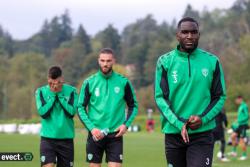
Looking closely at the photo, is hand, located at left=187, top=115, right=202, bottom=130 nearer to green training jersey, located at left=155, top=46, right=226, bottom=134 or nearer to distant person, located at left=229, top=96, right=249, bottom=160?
green training jersey, located at left=155, top=46, right=226, bottom=134

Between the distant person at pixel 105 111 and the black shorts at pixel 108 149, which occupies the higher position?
the distant person at pixel 105 111

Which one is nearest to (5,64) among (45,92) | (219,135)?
(219,135)

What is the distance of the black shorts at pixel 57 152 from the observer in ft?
36.9

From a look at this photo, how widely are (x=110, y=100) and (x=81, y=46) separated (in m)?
153

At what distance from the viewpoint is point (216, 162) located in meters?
21.5

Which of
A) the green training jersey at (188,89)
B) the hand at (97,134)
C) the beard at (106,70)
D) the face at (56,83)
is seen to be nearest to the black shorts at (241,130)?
the face at (56,83)

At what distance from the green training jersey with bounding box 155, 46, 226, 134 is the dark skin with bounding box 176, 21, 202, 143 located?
9cm

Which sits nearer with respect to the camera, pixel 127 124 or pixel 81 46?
pixel 127 124

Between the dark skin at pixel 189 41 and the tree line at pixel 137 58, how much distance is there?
248 ft

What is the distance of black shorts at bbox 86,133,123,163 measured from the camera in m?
10.7

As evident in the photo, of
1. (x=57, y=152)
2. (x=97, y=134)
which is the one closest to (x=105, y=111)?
(x=97, y=134)

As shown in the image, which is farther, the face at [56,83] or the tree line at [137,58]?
the tree line at [137,58]

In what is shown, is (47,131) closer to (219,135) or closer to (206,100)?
(206,100)

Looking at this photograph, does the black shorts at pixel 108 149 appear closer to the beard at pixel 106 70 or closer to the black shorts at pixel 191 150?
the beard at pixel 106 70
